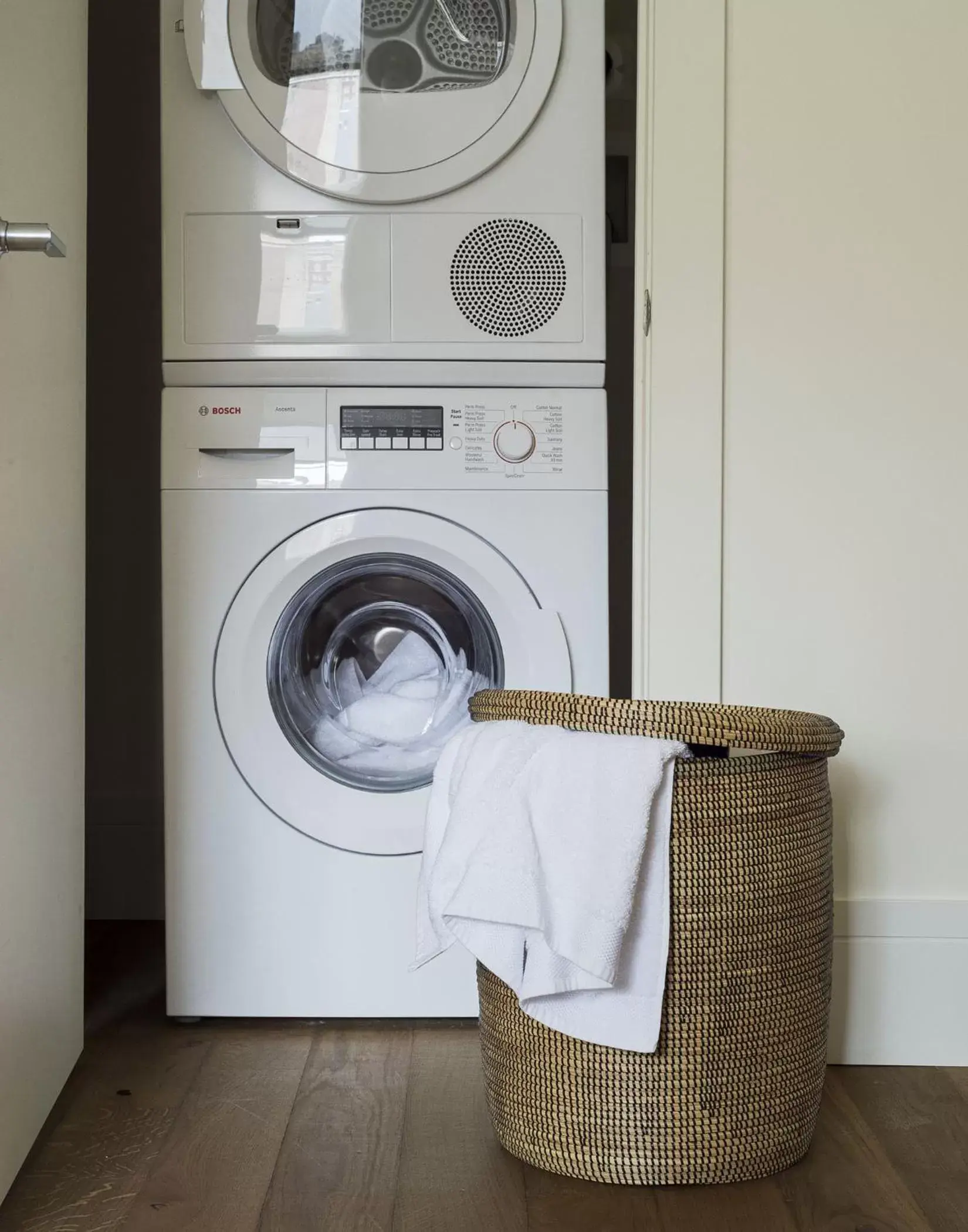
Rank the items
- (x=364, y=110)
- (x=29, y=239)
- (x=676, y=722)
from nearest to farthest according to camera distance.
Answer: (x=29, y=239)
(x=676, y=722)
(x=364, y=110)

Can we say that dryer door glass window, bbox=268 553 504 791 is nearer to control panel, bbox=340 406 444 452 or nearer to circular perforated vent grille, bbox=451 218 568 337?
control panel, bbox=340 406 444 452

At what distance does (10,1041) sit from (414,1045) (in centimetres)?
58

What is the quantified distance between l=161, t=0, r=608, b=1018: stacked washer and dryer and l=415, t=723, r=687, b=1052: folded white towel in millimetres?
441

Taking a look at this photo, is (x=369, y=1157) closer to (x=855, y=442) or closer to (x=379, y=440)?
(x=379, y=440)

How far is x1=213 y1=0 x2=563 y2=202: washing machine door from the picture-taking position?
1.48 metres

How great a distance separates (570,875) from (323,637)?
0.64 meters

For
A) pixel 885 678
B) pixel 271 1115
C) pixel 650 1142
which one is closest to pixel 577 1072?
pixel 650 1142

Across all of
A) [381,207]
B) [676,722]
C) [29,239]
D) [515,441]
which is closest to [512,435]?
[515,441]

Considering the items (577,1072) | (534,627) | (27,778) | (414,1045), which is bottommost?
(414,1045)

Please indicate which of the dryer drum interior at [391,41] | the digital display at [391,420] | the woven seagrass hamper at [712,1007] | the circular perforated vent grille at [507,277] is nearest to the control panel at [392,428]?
the digital display at [391,420]

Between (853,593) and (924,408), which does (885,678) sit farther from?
(924,408)

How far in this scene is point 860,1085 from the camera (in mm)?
1309

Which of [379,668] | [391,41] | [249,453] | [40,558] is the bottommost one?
[379,668]

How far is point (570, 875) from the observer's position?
3.25ft
